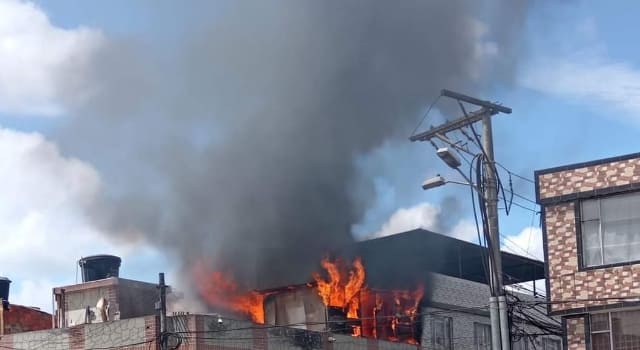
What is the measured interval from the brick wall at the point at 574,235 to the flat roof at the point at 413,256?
11.2 metres

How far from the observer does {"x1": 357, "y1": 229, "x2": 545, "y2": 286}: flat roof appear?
35688 mm

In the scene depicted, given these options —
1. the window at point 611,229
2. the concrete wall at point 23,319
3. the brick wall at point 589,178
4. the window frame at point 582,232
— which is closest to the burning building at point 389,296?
the concrete wall at point 23,319

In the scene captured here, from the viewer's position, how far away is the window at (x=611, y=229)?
2261 cm

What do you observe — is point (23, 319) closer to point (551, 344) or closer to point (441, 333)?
point (441, 333)

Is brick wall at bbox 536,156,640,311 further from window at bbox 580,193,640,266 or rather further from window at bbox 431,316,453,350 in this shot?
window at bbox 431,316,453,350

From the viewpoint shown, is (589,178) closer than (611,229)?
No

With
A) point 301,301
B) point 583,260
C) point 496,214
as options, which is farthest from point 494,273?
point 301,301

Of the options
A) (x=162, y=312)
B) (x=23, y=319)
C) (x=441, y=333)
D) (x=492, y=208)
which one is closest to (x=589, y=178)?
(x=492, y=208)

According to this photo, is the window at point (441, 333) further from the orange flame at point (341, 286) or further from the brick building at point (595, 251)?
the brick building at point (595, 251)

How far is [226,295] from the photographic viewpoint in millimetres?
34719

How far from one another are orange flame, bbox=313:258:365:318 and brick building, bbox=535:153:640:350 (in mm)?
10214

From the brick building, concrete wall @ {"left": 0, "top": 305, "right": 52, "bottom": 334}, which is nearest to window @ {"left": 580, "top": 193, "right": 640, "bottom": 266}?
the brick building

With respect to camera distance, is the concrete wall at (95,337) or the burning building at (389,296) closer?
the concrete wall at (95,337)

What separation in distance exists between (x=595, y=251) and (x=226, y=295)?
49.3ft
